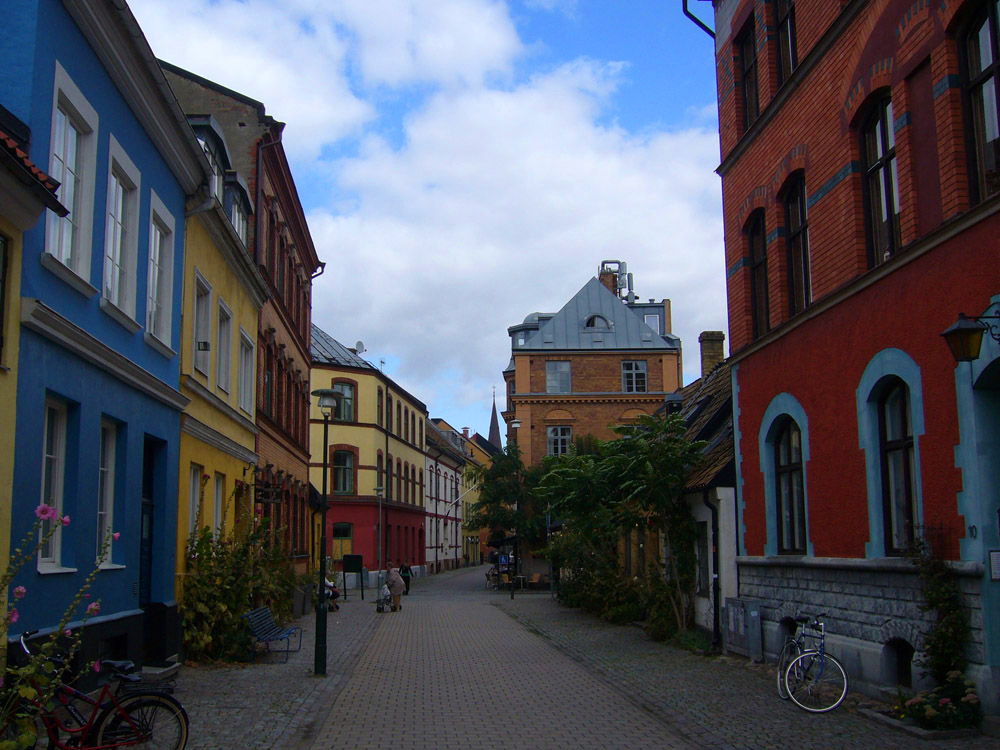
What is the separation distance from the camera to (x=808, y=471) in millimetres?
14047

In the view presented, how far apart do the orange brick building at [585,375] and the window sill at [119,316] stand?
1603 inches

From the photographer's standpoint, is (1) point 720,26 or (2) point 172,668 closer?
(2) point 172,668

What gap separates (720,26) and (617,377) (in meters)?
38.5

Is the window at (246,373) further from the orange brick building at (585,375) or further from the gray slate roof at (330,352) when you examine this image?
the orange brick building at (585,375)

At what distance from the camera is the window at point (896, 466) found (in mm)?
11398

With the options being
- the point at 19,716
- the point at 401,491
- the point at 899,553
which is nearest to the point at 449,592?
the point at 401,491

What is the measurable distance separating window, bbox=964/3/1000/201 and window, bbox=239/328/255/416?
1519cm

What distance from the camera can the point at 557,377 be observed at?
55781 mm

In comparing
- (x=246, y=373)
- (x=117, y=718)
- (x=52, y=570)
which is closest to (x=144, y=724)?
(x=117, y=718)

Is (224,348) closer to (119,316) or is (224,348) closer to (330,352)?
(119,316)

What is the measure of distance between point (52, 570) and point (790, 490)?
33.4ft

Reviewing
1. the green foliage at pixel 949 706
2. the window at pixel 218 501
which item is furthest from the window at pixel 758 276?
the window at pixel 218 501

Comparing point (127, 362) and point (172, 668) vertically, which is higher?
point (127, 362)

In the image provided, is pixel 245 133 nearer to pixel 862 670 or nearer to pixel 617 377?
pixel 862 670
